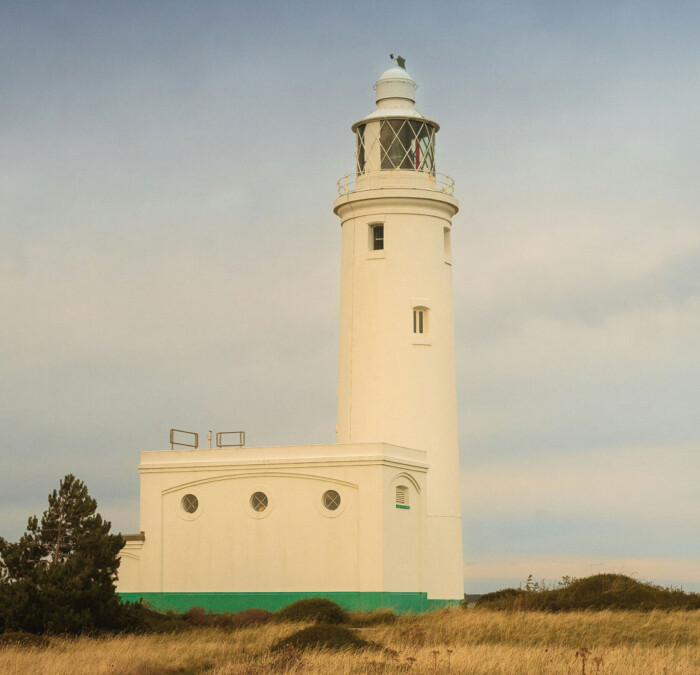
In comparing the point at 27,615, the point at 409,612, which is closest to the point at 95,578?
the point at 27,615

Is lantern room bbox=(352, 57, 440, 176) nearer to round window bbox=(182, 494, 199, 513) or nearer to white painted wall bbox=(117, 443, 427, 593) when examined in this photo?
white painted wall bbox=(117, 443, 427, 593)

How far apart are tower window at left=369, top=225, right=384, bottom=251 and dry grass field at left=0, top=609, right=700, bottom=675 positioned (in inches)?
483

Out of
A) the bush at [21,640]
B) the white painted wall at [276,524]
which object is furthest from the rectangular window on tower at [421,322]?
the bush at [21,640]

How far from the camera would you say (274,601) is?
32531mm

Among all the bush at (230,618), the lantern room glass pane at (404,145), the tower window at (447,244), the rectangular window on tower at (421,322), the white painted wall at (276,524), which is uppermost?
the lantern room glass pane at (404,145)

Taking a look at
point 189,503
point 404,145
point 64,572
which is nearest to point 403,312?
point 404,145

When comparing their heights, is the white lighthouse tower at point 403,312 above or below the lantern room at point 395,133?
below

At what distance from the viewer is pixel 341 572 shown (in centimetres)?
3203

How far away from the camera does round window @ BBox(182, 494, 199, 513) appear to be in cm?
3431

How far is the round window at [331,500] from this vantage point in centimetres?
3250

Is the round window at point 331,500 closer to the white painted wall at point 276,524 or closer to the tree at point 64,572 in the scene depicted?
the white painted wall at point 276,524

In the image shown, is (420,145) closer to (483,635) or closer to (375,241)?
(375,241)

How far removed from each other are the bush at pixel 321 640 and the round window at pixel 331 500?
8.81 m

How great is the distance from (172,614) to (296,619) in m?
3.94
